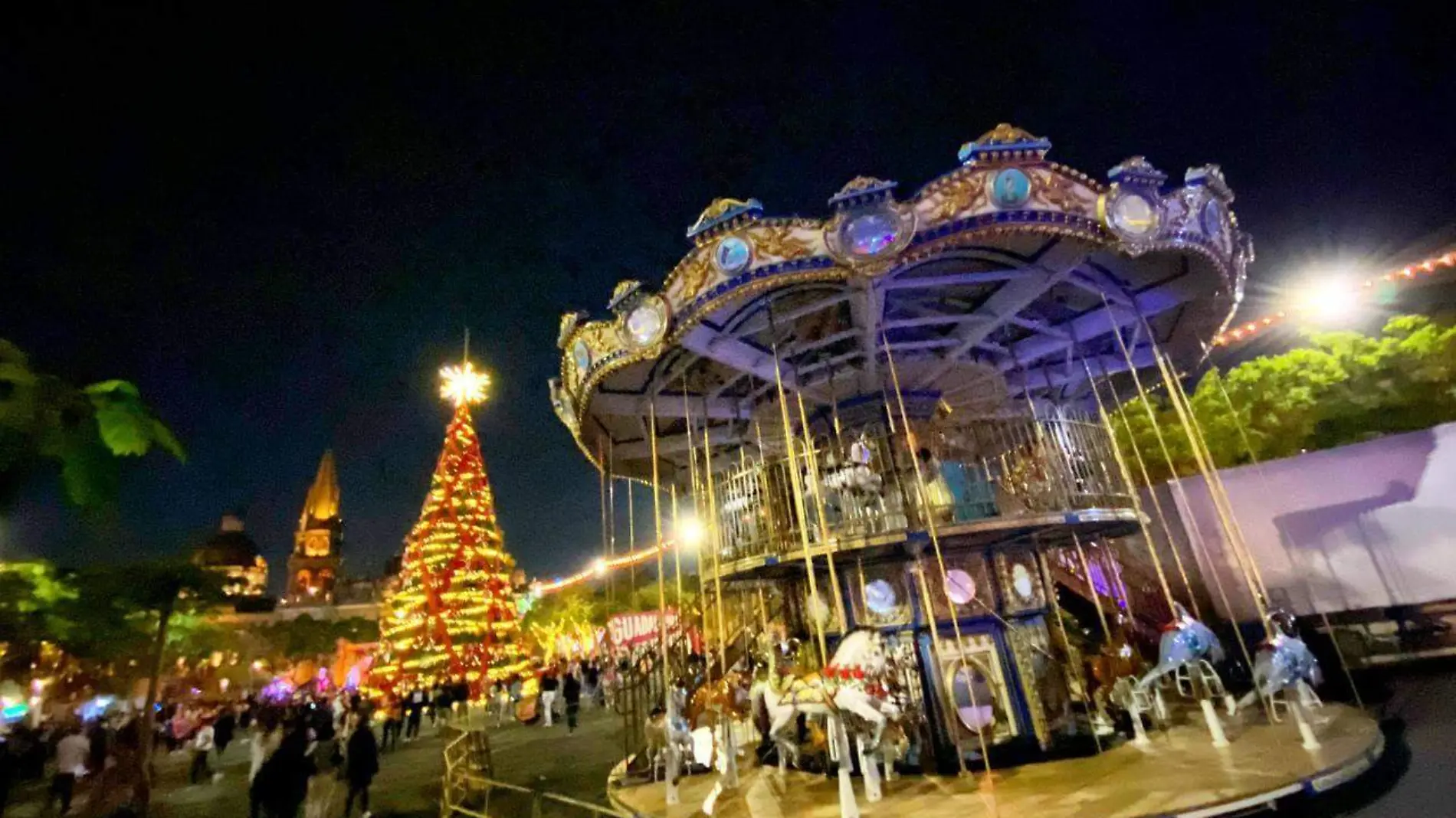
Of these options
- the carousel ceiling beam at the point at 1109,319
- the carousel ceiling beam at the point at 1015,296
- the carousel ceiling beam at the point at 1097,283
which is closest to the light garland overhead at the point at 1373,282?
the carousel ceiling beam at the point at 1109,319

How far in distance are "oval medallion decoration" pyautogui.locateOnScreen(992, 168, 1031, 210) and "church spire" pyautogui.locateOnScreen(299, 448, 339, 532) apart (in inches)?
3182

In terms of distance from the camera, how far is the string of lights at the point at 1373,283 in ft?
50.0

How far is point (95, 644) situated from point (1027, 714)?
913 inches

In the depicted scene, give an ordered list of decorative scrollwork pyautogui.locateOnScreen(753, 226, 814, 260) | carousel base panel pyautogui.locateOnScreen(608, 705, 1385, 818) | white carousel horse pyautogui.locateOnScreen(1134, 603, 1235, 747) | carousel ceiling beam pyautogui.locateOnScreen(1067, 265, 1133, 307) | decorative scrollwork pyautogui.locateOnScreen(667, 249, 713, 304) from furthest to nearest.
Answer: carousel ceiling beam pyautogui.locateOnScreen(1067, 265, 1133, 307) < white carousel horse pyautogui.locateOnScreen(1134, 603, 1235, 747) < decorative scrollwork pyautogui.locateOnScreen(667, 249, 713, 304) < decorative scrollwork pyautogui.locateOnScreen(753, 226, 814, 260) < carousel base panel pyautogui.locateOnScreen(608, 705, 1385, 818)

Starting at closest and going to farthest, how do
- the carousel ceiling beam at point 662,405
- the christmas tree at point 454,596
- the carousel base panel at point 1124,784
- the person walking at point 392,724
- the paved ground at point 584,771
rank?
the carousel base panel at point 1124,784
the paved ground at point 584,771
the carousel ceiling beam at point 662,405
the person walking at point 392,724
the christmas tree at point 454,596

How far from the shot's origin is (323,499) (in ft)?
235

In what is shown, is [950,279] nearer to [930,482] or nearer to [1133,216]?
[1133,216]

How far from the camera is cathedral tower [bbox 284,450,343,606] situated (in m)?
64.1

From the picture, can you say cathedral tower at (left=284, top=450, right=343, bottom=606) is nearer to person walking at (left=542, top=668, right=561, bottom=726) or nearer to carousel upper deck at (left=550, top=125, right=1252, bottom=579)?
person walking at (left=542, top=668, right=561, bottom=726)

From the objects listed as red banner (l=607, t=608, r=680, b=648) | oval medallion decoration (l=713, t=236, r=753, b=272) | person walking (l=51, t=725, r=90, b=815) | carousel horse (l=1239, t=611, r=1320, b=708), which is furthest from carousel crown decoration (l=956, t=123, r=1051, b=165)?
red banner (l=607, t=608, r=680, b=648)

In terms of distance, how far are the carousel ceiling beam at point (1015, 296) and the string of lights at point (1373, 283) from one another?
661cm

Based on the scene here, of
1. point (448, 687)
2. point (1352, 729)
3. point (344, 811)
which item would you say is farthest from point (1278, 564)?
point (448, 687)

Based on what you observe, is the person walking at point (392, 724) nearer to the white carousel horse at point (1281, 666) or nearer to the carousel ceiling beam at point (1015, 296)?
the carousel ceiling beam at point (1015, 296)

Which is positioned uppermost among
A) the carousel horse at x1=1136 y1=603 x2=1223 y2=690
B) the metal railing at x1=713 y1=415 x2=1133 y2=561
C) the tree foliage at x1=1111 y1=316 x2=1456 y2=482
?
the tree foliage at x1=1111 y1=316 x2=1456 y2=482
